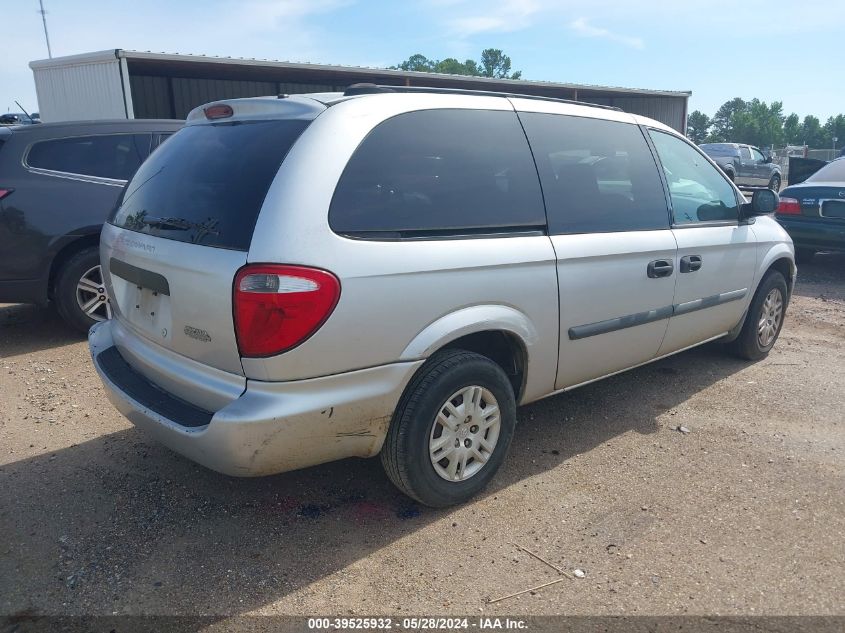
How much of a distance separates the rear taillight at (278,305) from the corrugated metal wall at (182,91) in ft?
59.1

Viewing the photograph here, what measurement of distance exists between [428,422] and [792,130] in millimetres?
117621

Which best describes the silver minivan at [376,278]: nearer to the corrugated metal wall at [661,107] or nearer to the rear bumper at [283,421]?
the rear bumper at [283,421]

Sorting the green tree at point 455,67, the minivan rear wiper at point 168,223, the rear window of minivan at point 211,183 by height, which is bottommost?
the minivan rear wiper at point 168,223

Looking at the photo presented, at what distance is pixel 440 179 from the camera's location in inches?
117

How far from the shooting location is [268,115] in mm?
2900

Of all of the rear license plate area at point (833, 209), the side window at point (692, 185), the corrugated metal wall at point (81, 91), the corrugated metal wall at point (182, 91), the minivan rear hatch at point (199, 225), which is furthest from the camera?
the corrugated metal wall at point (182, 91)

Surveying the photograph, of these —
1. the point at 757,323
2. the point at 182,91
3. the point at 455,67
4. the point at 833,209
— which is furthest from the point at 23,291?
the point at 455,67

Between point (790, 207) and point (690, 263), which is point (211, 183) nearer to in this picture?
point (690, 263)

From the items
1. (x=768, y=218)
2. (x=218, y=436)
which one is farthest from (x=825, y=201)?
(x=218, y=436)

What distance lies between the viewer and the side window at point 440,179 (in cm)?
271

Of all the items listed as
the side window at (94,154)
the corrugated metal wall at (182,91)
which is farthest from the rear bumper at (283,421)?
the corrugated metal wall at (182,91)

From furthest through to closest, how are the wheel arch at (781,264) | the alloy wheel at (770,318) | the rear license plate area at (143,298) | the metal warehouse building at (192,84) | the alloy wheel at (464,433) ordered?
the metal warehouse building at (192,84)
the alloy wheel at (770,318)
the wheel arch at (781,264)
the alloy wheel at (464,433)
the rear license plate area at (143,298)

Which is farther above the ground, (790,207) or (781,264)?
(790,207)

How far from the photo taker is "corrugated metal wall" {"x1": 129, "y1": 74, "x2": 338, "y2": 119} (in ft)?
62.5
